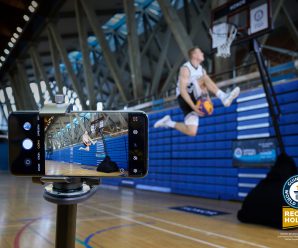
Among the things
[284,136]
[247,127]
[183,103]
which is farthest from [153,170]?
[284,136]

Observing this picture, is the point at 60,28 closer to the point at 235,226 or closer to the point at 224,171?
the point at 224,171

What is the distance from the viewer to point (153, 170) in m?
12.0

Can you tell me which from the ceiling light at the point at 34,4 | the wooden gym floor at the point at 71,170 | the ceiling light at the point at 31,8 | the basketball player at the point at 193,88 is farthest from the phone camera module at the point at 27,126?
the ceiling light at the point at 31,8

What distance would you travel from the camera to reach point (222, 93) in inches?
361

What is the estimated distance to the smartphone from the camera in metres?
1.15

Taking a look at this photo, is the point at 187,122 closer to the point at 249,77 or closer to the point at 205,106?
the point at 205,106

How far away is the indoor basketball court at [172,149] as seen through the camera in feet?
3.89

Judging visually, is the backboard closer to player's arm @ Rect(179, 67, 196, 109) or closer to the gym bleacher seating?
the gym bleacher seating

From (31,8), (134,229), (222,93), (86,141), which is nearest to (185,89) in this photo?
(222,93)

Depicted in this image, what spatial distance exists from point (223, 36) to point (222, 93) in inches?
79.4

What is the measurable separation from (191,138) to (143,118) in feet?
30.0

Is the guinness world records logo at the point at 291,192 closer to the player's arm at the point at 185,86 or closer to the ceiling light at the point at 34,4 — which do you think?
the player's arm at the point at 185,86

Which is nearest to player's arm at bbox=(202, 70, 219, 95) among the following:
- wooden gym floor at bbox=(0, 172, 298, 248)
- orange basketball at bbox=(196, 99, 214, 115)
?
orange basketball at bbox=(196, 99, 214, 115)

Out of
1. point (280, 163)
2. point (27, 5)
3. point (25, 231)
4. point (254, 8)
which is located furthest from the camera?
point (27, 5)
